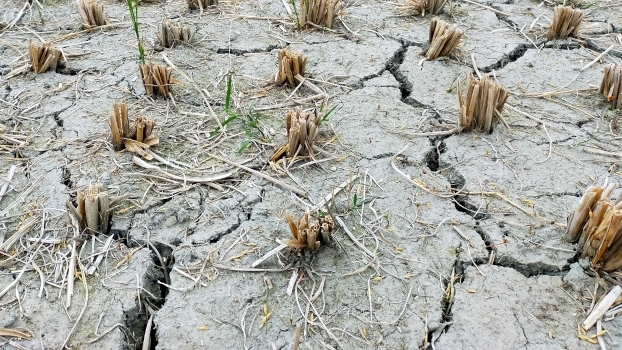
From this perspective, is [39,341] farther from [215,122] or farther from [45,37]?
[45,37]

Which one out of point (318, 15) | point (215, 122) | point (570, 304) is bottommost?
point (570, 304)

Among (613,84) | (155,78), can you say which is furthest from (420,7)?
(155,78)

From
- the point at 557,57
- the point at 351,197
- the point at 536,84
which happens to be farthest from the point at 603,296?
the point at 557,57

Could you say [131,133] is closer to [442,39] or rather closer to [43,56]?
[43,56]

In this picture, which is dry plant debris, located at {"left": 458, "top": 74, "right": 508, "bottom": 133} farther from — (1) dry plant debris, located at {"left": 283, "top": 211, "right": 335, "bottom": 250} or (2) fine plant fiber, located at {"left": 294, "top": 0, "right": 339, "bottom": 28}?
(2) fine plant fiber, located at {"left": 294, "top": 0, "right": 339, "bottom": 28}

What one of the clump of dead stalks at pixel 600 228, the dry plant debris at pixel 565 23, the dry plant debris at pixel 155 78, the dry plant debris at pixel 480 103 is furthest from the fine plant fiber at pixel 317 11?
the clump of dead stalks at pixel 600 228

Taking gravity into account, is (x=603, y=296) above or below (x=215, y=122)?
below
